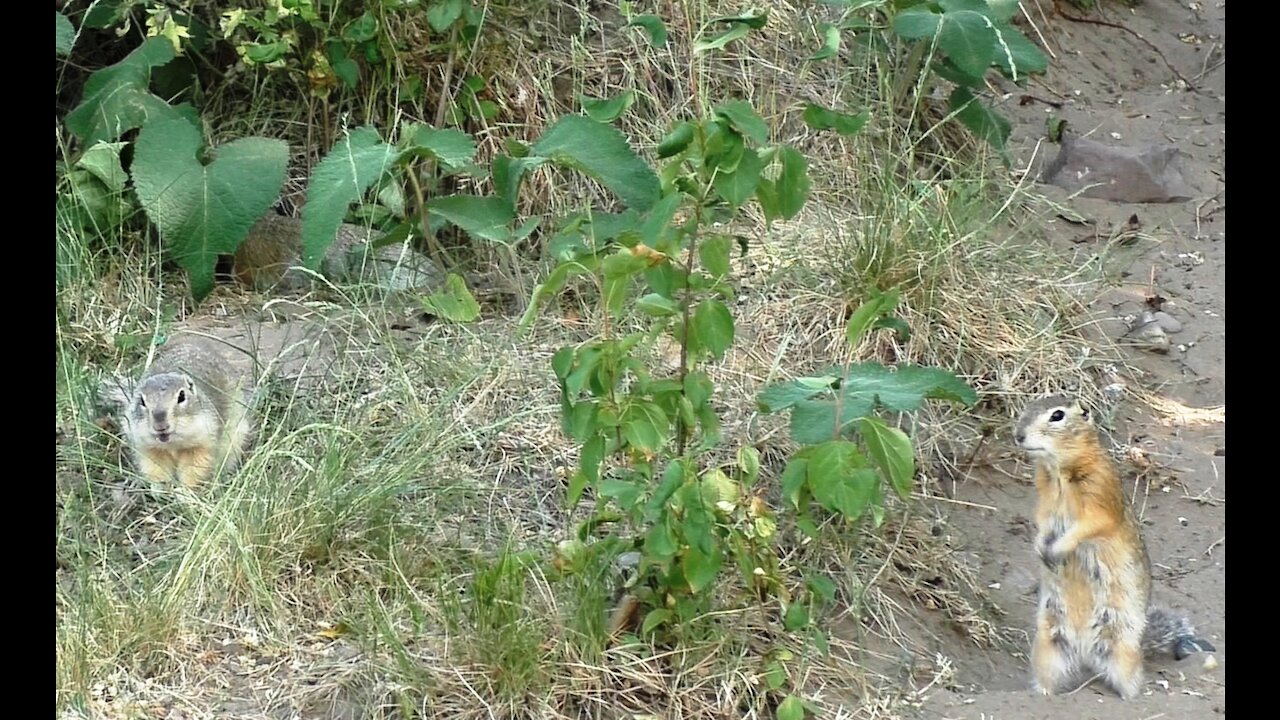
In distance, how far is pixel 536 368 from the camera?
508 centimetres

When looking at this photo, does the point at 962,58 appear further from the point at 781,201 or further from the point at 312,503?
the point at 312,503

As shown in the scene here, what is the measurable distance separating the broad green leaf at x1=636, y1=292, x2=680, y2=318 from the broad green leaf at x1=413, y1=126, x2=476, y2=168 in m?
1.53

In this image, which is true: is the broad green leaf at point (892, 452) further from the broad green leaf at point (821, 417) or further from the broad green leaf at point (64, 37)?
the broad green leaf at point (64, 37)

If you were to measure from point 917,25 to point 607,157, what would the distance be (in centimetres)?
142

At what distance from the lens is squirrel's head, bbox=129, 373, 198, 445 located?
15.1ft

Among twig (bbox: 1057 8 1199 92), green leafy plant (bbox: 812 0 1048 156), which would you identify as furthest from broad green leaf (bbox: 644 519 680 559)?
twig (bbox: 1057 8 1199 92)

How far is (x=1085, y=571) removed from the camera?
169 inches

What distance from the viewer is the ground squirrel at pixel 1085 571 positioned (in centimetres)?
420

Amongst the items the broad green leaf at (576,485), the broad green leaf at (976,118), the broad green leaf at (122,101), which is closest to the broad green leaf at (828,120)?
the broad green leaf at (576,485)

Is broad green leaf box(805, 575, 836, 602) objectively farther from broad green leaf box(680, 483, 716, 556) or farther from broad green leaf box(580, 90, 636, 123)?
broad green leaf box(580, 90, 636, 123)

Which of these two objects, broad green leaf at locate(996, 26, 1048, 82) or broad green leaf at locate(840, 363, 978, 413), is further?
broad green leaf at locate(996, 26, 1048, 82)

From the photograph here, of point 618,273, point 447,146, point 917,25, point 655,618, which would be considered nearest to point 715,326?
point 618,273

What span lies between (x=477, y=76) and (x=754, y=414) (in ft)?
6.30

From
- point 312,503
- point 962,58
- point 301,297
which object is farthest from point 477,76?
point 312,503
